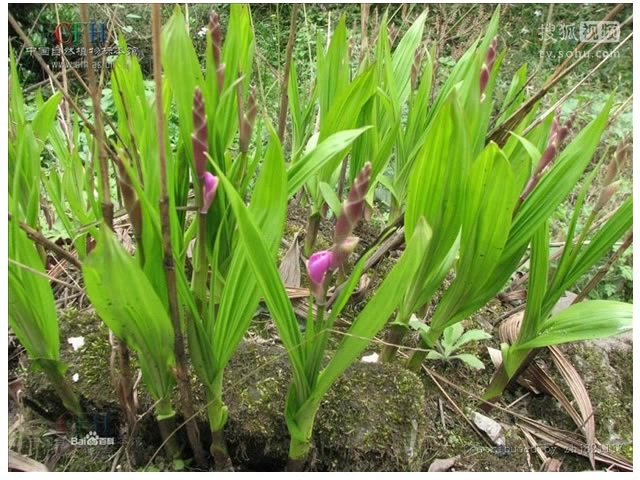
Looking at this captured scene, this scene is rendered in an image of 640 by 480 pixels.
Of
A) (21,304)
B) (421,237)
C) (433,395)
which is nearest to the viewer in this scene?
(421,237)

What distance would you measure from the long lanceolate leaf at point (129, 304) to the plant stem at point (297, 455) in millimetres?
190

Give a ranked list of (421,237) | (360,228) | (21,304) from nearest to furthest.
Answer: (421,237), (21,304), (360,228)

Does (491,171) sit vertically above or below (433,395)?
above

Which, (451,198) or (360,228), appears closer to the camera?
(451,198)

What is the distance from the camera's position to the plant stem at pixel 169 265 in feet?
1.34

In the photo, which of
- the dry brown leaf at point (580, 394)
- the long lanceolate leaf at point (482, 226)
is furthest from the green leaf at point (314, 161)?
the dry brown leaf at point (580, 394)

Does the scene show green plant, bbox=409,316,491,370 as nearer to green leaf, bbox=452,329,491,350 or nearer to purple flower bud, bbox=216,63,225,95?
green leaf, bbox=452,329,491,350

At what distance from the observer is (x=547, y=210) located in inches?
26.5

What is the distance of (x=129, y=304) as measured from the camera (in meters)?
0.51

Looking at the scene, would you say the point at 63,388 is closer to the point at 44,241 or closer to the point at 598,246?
the point at 44,241
